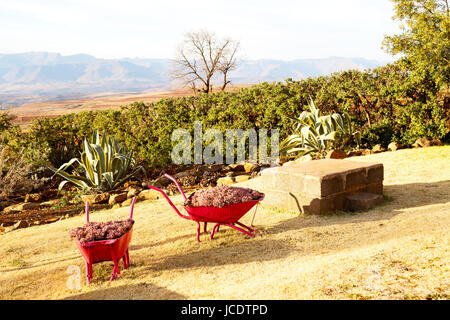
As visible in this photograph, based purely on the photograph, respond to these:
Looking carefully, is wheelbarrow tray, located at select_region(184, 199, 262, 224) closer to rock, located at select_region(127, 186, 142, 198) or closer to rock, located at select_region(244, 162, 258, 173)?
rock, located at select_region(127, 186, 142, 198)

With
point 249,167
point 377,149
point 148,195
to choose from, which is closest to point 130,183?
point 148,195

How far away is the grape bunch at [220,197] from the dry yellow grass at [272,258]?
464 mm

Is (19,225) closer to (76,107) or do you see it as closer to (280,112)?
(280,112)

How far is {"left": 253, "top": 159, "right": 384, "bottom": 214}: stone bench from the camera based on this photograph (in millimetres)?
4973

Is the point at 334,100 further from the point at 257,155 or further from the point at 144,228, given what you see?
the point at 144,228

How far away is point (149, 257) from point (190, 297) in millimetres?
1153

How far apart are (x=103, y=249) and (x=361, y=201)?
10.6 feet

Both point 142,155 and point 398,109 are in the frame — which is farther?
point 142,155

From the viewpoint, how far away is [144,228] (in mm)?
5051

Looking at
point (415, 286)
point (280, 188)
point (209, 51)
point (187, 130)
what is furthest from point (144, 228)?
point (209, 51)

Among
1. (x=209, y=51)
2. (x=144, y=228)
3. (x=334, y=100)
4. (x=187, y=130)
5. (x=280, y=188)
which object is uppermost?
(x=209, y=51)

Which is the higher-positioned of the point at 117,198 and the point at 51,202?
the point at 117,198

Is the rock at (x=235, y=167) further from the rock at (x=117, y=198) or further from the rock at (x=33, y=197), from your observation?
the rock at (x=33, y=197)

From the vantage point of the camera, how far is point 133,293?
128 inches
